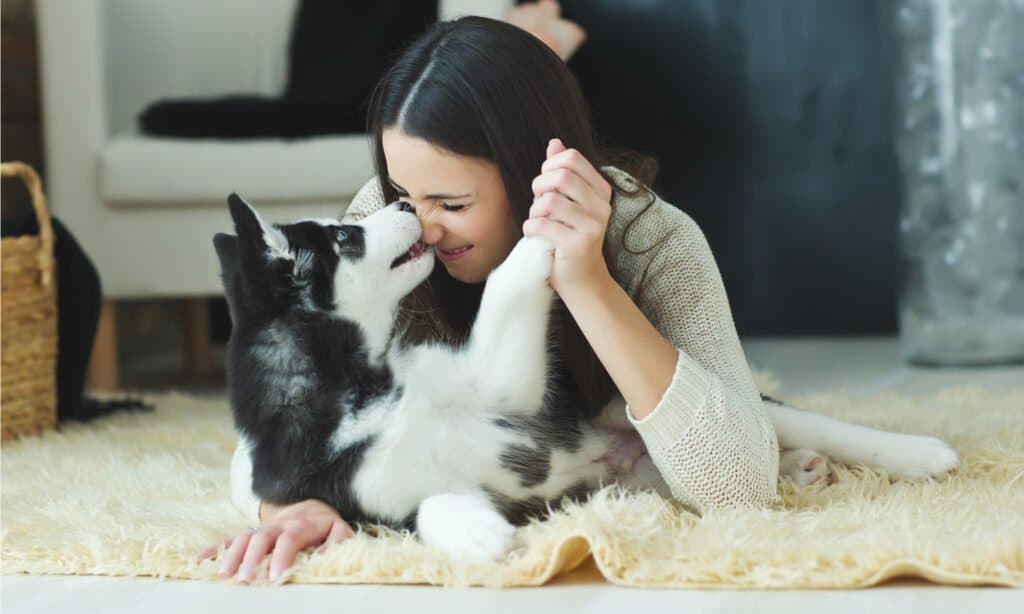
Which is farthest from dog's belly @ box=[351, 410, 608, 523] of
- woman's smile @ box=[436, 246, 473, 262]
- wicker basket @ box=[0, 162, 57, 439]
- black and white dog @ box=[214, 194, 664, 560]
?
wicker basket @ box=[0, 162, 57, 439]

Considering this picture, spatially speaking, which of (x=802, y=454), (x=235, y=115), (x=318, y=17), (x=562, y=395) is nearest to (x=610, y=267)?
(x=562, y=395)

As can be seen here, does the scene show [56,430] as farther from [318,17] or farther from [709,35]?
[709,35]

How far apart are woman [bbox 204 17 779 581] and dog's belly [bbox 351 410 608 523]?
0.20ft

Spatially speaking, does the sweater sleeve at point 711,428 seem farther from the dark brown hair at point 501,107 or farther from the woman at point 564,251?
the dark brown hair at point 501,107

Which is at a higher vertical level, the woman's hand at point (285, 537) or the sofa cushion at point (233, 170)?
the woman's hand at point (285, 537)

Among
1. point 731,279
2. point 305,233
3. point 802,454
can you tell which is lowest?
point 731,279

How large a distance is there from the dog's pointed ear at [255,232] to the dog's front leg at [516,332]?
24 cm

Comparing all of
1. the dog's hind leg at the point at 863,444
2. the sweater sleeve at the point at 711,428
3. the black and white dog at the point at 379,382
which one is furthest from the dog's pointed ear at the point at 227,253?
the dog's hind leg at the point at 863,444

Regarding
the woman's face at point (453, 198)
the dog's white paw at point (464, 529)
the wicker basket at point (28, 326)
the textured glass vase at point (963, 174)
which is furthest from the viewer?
the textured glass vase at point (963, 174)

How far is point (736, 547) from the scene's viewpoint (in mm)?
1293

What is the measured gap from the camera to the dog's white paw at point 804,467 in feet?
5.35

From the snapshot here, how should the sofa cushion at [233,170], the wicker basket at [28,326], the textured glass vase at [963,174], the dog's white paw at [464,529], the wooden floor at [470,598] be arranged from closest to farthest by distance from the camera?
the wooden floor at [470,598], the dog's white paw at [464,529], the wicker basket at [28,326], the sofa cushion at [233,170], the textured glass vase at [963,174]

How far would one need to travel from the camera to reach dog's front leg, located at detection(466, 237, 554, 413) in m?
1.41

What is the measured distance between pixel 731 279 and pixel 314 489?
2.51 m
